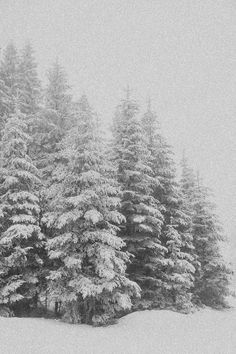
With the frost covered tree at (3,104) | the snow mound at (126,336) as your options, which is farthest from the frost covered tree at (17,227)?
the frost covered tree at (3,104)

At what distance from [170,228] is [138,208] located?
10.9 ft

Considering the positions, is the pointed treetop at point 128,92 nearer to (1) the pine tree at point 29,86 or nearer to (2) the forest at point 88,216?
(2) the forest at point 88,216

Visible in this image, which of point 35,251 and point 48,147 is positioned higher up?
point 48,147

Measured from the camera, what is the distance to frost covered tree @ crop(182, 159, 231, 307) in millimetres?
28234

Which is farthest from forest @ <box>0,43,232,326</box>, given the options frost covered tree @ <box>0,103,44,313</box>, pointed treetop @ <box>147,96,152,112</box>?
pointed treetop @ <box>147,96,152,112</box>

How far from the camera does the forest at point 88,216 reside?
1742cm

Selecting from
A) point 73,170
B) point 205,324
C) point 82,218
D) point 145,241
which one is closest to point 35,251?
point 82,218

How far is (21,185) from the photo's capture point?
19.0 meters

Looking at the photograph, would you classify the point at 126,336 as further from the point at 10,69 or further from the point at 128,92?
the point at 10,69

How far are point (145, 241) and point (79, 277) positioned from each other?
6.08 metres

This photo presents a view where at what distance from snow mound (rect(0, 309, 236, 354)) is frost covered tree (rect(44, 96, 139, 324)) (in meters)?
1.26

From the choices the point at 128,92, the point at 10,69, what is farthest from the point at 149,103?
the point at 10,69

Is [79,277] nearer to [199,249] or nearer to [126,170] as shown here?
[126,170]

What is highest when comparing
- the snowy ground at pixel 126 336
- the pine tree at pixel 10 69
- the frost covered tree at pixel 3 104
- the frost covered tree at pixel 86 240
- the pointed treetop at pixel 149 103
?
the pine tree at pixel 10 69
